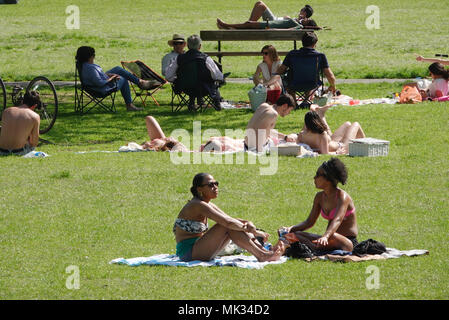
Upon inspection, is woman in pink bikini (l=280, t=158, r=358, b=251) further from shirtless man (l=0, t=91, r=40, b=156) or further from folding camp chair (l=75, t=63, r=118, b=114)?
folding camp chair (l=75, t=63, r=118, b=114)

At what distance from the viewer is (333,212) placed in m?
8.59

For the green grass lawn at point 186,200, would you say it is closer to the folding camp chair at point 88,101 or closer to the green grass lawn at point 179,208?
the green grass lawn at point 179,208

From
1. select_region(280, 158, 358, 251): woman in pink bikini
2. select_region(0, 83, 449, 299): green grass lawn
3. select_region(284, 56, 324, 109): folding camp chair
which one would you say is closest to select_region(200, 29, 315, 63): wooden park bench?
select_region(284, 56, 324, 109): folding camp chair

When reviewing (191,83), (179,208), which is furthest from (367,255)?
(191,83)

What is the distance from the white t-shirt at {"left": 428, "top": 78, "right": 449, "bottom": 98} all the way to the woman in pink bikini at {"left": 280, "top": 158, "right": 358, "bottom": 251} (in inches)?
382

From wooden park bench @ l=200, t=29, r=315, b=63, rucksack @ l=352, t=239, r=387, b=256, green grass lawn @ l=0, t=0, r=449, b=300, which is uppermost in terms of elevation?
wooden park bench @ l=200, t=29, r=315, b=63

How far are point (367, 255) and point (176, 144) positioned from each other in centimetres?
573

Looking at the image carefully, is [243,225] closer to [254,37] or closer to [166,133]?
[166,133]

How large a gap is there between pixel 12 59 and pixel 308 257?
70.4ft

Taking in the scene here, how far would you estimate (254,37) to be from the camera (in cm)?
1889

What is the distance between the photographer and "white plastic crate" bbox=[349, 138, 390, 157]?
13.0 m

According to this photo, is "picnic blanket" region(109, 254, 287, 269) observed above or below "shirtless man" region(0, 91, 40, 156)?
below

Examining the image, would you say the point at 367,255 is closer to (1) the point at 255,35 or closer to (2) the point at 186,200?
(2) the point at 186,200
